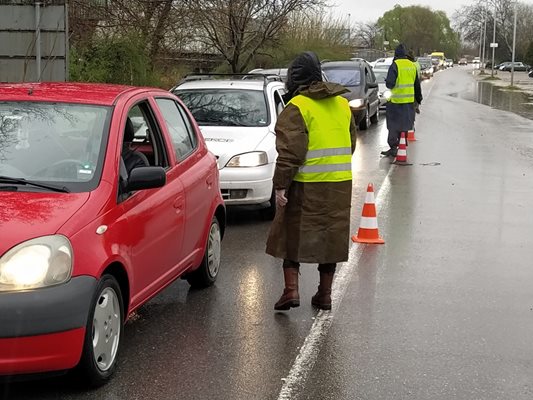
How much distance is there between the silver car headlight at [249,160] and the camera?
28.6 ft

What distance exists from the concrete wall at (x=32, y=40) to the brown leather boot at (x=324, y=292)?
735 centimetres

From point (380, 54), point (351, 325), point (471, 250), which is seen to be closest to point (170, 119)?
point (351, 325)

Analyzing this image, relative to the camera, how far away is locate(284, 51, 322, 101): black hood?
545 centimetres

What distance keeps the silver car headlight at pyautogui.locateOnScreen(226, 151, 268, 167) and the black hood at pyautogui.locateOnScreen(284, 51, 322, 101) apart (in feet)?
10.6

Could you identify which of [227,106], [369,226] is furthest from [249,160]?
[369,226]

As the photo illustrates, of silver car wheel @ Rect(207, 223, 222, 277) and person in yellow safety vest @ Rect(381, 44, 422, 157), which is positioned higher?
person in yellow safety vest @ Rect(381, 44, 422, 157)

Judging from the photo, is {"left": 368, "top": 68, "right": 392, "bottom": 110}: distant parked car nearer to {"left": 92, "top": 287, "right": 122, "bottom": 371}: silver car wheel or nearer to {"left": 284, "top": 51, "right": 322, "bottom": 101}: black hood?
{"left": 284, "top": 51, "right": 322, "bottom": 101}: black hood

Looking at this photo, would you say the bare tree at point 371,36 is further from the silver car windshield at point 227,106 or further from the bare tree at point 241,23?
the silver car windshield at point 227,106

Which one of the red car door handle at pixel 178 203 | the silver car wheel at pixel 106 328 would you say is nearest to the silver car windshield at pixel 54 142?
the silver car wheel at pixel 106 328

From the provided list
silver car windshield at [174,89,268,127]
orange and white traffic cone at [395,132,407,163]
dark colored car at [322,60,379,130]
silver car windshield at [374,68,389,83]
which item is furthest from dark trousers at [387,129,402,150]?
silver car windshield at [374,68,389,83]

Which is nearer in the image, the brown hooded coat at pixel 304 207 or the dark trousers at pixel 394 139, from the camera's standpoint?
the brown hooded coat at pixel 304 207

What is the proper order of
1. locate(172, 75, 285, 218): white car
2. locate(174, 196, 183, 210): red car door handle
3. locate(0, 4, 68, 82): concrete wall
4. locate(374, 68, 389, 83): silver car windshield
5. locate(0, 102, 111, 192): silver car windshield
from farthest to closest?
1. locate(374, 68, 389, 83): silver car windshield
2. locate(0, 4, 68, 82): concrete wall
3. locate(172, 75, 285, 218): white car
4. locate(174, 196, 183, 210): red car door handle
5. locate(0, 102, 111, 192): silver car windshield

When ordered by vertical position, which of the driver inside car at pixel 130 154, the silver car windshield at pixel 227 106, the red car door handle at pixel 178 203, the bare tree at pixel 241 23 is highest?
the bare tree at pixel 241 23

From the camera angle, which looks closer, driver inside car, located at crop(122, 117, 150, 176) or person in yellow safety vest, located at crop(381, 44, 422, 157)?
driver inside car, located at crop(122, 117, 150, 176)
